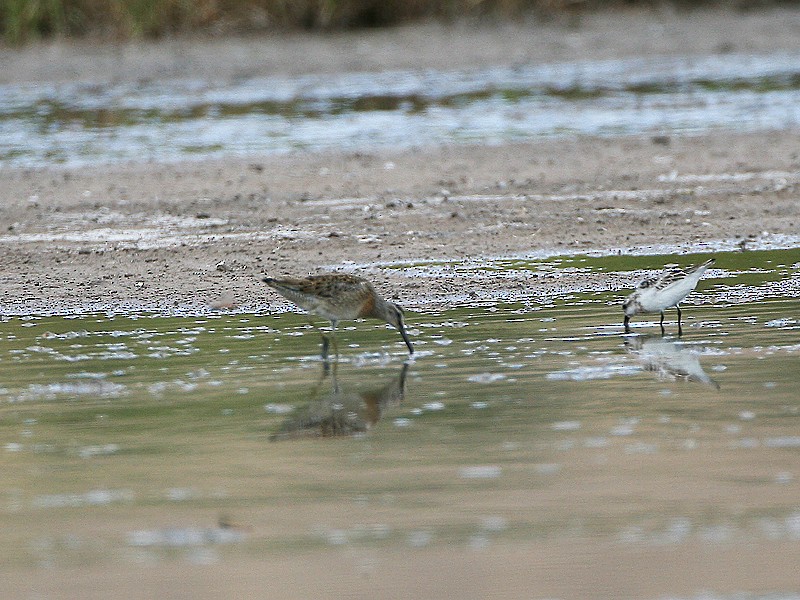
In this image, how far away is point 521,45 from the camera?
2730 centimetres

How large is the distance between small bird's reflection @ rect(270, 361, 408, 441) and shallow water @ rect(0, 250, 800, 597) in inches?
0.7

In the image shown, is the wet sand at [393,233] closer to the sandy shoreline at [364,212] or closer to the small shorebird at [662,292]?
the sandy shoreline at [364,212]

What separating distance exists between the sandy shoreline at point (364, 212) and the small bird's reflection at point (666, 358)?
158 centimetres

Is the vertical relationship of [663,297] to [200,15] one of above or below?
below

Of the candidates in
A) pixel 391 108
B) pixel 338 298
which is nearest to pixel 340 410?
pixel 338 298

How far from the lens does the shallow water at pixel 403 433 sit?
5.66 meters

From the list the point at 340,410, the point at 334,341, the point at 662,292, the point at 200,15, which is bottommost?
the point at 334,341

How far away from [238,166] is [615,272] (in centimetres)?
608

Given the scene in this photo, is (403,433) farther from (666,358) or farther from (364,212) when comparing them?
(364,212)

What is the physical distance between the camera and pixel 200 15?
28.3m

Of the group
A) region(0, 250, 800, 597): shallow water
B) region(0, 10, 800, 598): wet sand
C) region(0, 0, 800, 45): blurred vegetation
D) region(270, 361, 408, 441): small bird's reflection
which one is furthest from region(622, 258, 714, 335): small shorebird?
region(0, 0, 800, 45): blurred vegetation

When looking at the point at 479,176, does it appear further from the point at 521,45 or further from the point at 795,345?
the point at 521,45

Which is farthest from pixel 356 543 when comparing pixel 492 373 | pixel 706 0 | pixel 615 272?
pixel 706 0

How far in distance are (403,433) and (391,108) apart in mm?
14388
